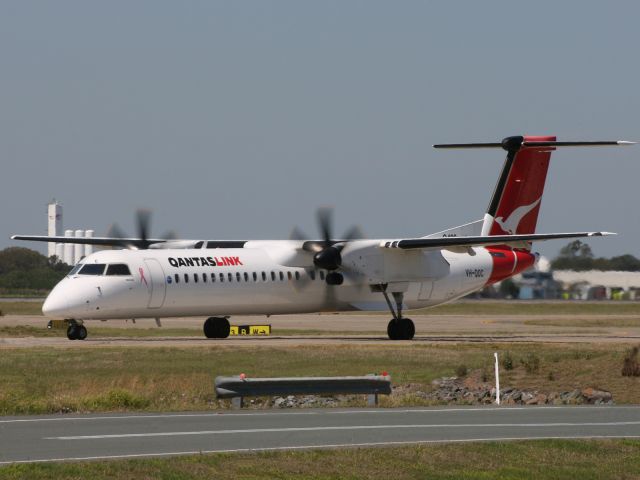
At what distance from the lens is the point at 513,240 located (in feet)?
139

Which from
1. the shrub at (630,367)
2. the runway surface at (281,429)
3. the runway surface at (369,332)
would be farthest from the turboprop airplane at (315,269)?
the runway surface at (281,429)

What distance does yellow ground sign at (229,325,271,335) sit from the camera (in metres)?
49.8

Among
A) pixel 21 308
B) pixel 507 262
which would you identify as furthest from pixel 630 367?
pixel 21 308

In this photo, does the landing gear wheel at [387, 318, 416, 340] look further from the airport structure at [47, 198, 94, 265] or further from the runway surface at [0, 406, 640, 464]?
the airport structure at [47, 198, 94, 265]

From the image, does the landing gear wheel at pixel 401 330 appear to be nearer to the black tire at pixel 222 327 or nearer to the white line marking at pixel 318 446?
the black tire at pixel 222 327

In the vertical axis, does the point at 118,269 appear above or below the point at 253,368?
above

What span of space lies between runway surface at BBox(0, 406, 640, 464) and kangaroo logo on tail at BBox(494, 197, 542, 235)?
25.5 metres

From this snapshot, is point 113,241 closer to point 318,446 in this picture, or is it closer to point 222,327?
point 222,327

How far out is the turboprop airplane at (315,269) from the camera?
3997cm

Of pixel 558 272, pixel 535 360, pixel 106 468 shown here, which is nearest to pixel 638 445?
pixel 106 468

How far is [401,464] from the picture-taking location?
15094 millimetres

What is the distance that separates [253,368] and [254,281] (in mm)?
10209

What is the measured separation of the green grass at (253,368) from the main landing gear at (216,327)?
434 cm

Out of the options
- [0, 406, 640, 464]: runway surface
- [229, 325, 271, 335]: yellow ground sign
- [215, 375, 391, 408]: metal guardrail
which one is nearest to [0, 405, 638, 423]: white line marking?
[0, 406, 640, 464]: runway surface
